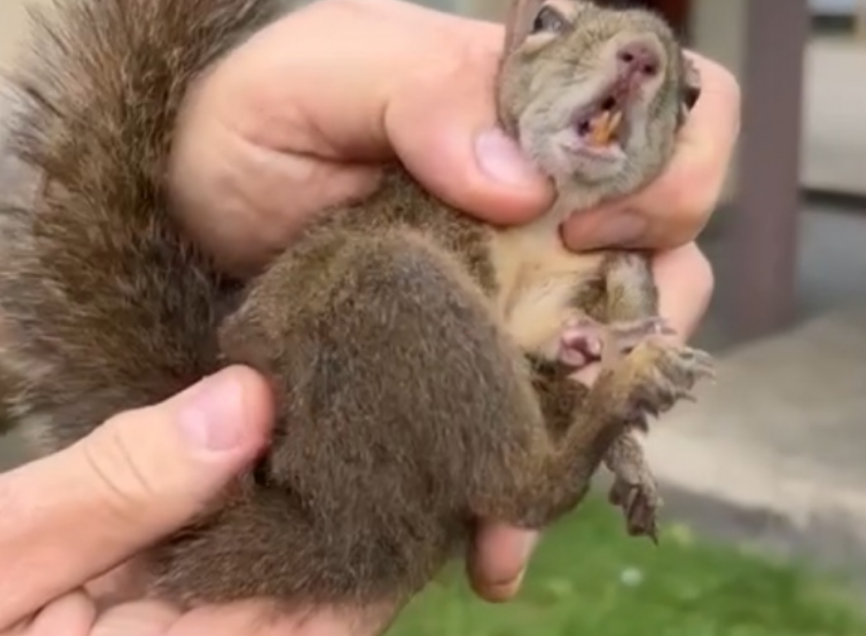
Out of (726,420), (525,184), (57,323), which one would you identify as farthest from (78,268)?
(726,420)

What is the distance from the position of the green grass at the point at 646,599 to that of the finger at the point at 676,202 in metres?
0.80

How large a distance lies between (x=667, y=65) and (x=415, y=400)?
0.76ft

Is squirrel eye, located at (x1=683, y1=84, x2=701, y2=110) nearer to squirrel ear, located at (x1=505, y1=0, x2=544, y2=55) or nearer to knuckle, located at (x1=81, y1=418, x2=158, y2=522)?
squirrel ear, located at (x1=505, y1=0, x2=544, y2=55)

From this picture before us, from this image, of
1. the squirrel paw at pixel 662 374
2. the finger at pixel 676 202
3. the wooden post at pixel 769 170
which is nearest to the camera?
the squirrel paw at pixel 662 374

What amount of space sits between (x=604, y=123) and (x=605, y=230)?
7cm

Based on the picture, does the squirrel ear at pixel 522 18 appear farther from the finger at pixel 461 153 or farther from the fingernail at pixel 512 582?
the fingernail at pixel 512 582

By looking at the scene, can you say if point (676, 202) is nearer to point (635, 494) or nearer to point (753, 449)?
point (635, 494)

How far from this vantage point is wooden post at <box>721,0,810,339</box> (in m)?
2.76

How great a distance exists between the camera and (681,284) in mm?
1050

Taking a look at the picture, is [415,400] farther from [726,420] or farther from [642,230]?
[726,420]

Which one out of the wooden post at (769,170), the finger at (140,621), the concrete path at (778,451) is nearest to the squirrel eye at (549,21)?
the finger at (140,621)

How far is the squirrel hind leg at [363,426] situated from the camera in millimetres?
869

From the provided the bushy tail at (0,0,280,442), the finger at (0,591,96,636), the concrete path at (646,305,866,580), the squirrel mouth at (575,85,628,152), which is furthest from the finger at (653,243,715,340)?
the concrete path at (646,305,866,580)

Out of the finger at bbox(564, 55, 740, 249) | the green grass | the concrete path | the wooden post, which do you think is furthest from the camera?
the wooden post
